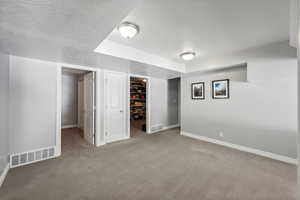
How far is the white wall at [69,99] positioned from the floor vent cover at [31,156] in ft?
11.2

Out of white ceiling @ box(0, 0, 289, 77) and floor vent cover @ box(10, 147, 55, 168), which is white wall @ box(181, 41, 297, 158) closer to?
white ceiling @ box(0, 0, 289, 77)

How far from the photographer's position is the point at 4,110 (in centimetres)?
215

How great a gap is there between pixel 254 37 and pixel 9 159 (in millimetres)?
4999

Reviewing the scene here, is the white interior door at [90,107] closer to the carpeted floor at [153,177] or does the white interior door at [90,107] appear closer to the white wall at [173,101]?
the carpeted floor at [153,177]

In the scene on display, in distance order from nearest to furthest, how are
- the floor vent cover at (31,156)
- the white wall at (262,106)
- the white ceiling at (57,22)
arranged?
the white ceiling at (57,22) → the floor vent cover at (31,156) → the white wall at (262,106)

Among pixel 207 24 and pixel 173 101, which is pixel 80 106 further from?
pixel 207 24

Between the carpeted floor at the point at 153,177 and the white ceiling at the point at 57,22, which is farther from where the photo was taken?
the carpeted floor at the point at 153,177

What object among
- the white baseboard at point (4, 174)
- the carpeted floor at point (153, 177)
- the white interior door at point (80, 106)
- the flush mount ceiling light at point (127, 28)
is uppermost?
the flush mount ceiling light at point (127, 28)

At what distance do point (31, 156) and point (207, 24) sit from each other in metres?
3.99

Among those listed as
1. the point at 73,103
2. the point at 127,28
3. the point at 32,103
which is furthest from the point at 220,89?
the point at 73,103

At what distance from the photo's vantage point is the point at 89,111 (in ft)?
12.1

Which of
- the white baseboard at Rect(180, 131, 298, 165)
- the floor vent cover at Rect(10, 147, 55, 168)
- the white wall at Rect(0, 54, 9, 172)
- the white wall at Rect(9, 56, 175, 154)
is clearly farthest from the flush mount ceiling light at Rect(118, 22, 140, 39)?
the white baseboard at Rect(180, 131, 298, 165)

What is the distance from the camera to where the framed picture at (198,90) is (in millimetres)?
4098

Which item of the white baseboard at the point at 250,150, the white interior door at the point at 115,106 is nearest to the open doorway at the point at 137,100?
the white interior door at the point at 115,106
